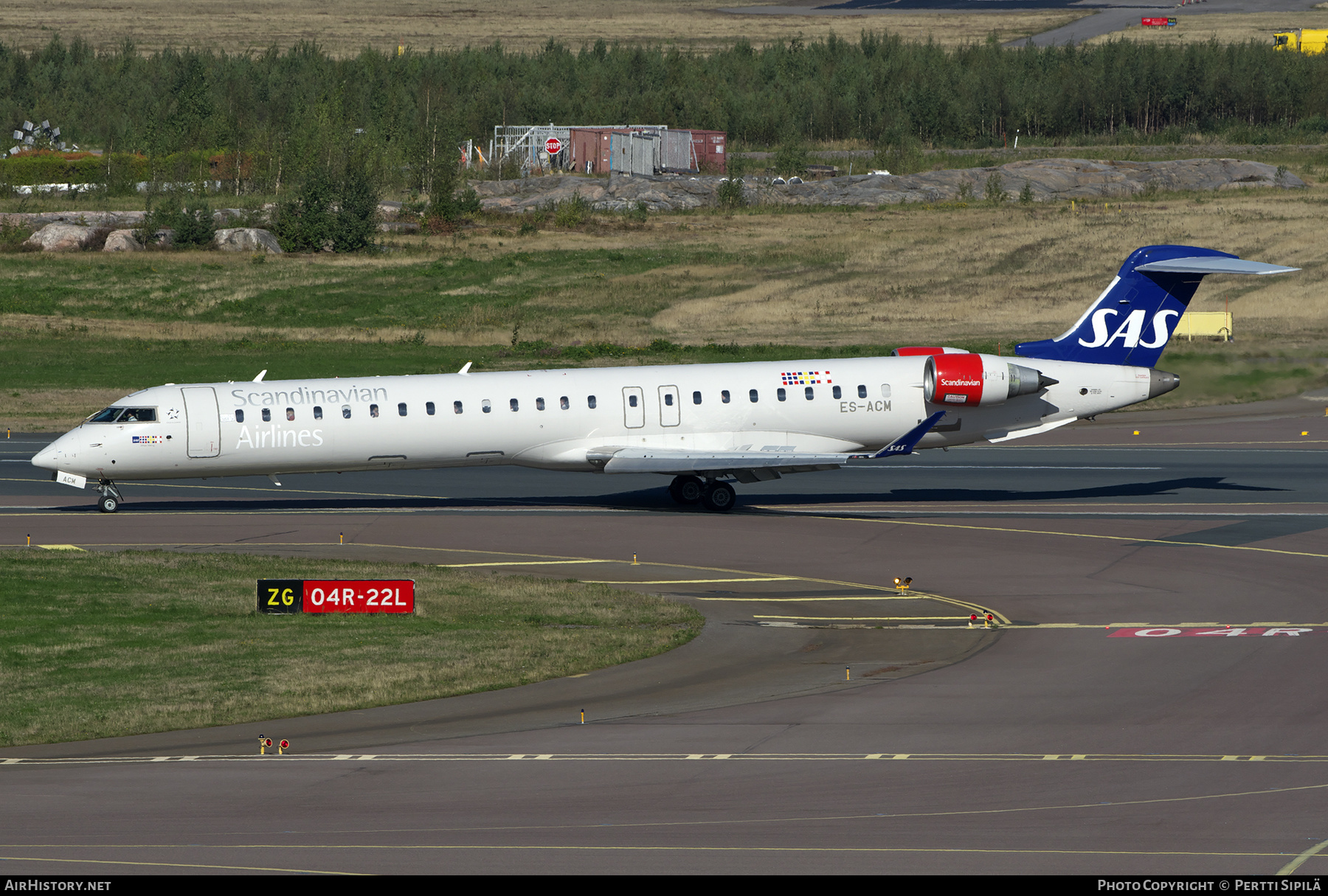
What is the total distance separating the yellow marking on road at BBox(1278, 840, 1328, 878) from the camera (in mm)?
13531

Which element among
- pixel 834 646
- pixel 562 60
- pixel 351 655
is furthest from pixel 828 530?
pixel 562 60

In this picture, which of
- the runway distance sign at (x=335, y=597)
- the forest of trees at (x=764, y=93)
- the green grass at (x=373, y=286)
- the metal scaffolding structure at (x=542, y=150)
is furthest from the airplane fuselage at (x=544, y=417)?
the forest of trees at (x=764, y=93)

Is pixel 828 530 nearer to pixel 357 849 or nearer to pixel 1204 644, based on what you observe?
pixel 1204 644

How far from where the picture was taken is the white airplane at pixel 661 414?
118 feet

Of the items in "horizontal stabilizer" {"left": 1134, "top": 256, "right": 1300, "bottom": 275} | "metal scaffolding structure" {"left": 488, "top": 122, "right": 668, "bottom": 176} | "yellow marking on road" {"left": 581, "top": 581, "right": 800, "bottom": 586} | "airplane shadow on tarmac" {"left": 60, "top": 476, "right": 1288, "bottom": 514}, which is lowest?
"airplane shadow on tarmac" {"left": 60, "top": 476, "right": 1288, "bottom": 514}

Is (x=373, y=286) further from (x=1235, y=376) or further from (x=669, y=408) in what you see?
(x=1235, y=376)

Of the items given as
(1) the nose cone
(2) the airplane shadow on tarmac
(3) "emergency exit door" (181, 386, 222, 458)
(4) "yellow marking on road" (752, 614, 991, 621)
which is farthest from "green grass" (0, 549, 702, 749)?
(2) the airplane shadow on tarmac

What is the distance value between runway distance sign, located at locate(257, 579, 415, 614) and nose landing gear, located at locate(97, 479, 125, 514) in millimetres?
12749

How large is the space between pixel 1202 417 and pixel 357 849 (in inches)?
1795

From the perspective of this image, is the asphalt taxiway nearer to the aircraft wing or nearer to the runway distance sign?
the aircraft wing

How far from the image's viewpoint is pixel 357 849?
563 inches

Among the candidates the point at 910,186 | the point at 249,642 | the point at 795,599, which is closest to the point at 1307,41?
the point at 910,186

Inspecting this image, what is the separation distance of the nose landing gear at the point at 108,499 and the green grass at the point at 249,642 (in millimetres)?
6499

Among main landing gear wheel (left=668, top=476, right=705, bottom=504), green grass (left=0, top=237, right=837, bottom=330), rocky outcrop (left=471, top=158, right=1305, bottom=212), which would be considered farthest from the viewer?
rocky outcrop (left=471, top=158, right=1305, bottom=212)
